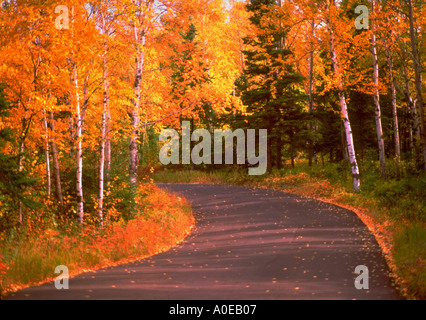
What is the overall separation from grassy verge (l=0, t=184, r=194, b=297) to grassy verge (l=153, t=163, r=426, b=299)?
6.19 metres

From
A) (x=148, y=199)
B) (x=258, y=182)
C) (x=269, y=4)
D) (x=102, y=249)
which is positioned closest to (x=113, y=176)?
(x=148, y=199)

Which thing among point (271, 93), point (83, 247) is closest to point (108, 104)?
point (83, 247)

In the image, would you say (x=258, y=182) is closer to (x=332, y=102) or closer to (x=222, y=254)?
(x=332, y=102)

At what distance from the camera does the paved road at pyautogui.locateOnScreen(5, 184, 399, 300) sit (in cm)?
920

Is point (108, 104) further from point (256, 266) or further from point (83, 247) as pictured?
point (256, 266)

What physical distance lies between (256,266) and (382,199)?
35.3ft

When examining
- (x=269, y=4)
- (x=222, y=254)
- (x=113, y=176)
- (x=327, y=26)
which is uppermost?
(x=269, y=4)

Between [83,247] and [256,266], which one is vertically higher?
[83,247]

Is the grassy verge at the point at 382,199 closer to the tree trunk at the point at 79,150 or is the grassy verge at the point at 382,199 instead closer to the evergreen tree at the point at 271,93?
the evergreen tree at the point at 271,93

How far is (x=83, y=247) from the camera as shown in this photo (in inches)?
543

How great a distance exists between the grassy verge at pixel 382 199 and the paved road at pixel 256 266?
1.35ft

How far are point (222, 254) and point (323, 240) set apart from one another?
10.3 feet

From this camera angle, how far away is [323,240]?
1517cm

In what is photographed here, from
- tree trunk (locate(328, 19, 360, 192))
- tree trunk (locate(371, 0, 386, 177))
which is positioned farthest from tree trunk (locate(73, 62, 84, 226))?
tree trunk (locate(371, 0, 386, 177))
